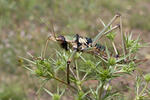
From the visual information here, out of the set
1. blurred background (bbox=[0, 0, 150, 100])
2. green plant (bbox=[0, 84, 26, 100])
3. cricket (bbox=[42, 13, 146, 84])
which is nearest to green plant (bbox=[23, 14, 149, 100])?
cricket (bbox=[42, 13, 146, 84])

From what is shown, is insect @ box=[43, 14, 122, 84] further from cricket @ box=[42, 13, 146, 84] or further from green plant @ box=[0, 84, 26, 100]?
green plant @ box=[0, 84, 26, 100]

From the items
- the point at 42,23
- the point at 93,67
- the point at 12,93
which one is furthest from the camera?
the point at 42,23

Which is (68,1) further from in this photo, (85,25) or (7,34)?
(7,34)

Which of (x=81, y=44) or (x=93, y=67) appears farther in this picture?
(x=81, y=44)

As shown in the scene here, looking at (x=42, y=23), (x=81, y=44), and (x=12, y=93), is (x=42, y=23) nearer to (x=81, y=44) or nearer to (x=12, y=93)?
(x=12, y=93)

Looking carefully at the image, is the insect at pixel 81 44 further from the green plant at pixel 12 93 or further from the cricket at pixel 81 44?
the green plant at pixel 12 93

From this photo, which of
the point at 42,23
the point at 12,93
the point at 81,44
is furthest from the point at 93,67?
the point at 42,23

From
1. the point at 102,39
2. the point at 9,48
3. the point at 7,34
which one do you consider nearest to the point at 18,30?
the point at 7,34

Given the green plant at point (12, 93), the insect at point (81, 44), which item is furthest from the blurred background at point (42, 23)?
the insect at point (81, 44)

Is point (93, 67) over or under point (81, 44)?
under
